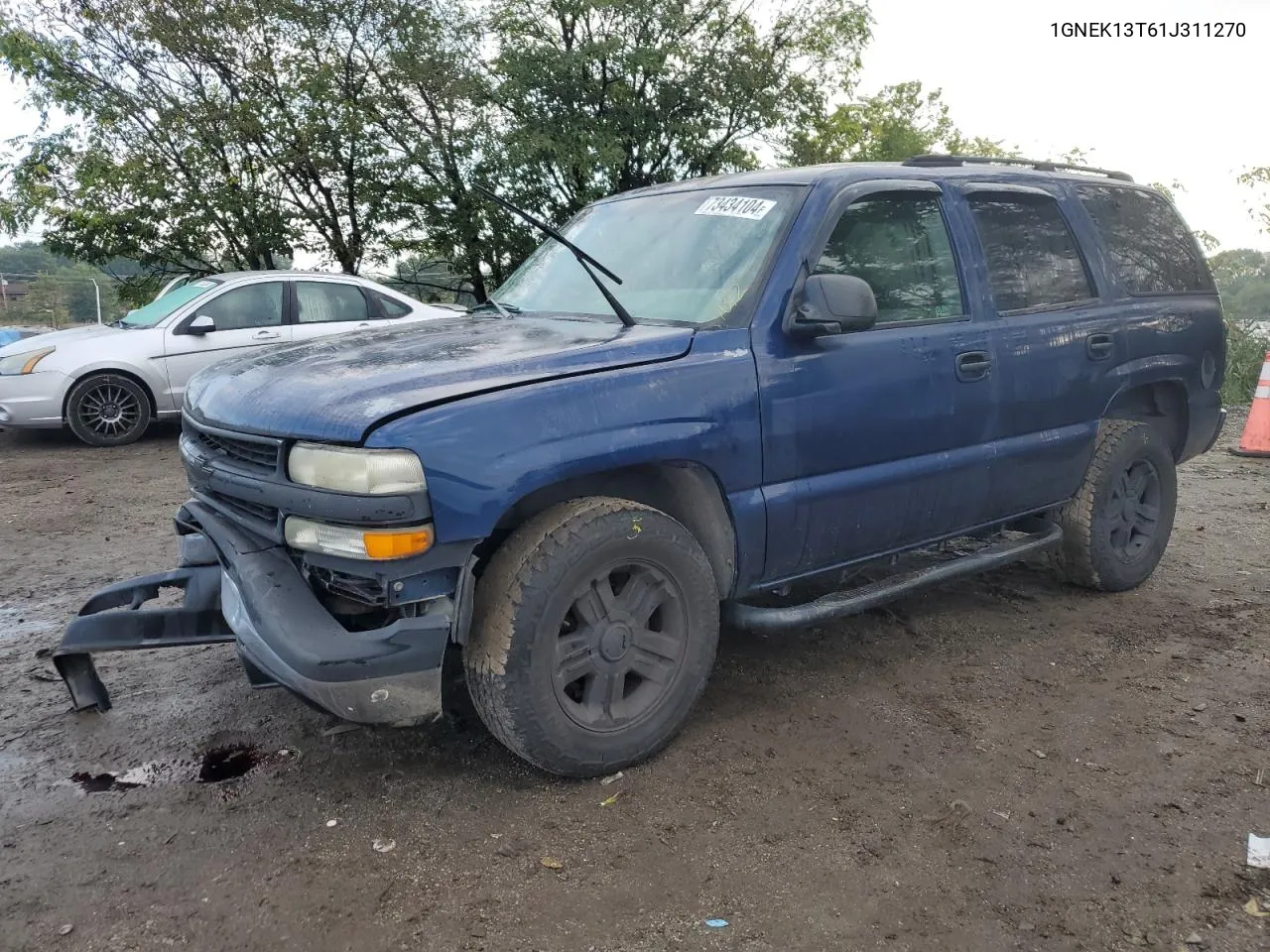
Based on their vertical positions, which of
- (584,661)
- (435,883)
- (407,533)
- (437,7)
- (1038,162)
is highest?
(437,7)

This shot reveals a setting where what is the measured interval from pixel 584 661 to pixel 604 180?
13870 millimetres

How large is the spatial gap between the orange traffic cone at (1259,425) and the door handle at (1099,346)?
5220 millimetres

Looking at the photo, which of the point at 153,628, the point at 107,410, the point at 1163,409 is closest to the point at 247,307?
the point at 107,410

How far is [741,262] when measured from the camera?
3439 millimetres

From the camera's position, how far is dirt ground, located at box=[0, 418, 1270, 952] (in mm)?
2383

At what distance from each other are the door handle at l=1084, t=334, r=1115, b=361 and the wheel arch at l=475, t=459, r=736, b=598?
2047 millimetres

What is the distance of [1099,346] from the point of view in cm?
432

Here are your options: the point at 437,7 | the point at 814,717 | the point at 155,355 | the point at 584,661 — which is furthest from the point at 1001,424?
the point at 437,7

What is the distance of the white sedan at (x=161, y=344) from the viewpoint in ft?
28.5

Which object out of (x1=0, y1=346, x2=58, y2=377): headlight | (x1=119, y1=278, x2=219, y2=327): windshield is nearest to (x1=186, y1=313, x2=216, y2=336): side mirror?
(x1=119, y1=278, x2=219, y2=327): windshield

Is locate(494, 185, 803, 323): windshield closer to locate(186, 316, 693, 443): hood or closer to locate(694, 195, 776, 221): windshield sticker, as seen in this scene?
locate(694, 195, 776, 221): windshield sticker

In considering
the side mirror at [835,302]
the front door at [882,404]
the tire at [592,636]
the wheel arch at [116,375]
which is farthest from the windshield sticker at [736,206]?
the wheel arch at [116,375]

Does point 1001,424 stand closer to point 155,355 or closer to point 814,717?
point 814,717

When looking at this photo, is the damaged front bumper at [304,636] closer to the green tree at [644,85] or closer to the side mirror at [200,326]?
the side mirror at [200,326]
